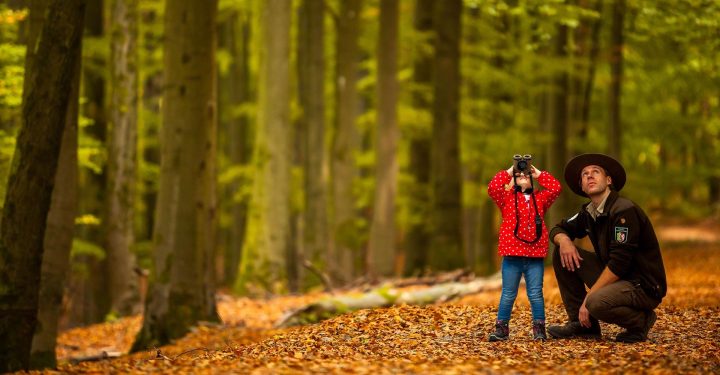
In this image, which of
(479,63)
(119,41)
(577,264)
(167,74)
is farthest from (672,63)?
(577,264)

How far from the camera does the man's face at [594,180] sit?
8.39m

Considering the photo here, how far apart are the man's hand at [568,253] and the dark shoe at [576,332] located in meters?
0.53

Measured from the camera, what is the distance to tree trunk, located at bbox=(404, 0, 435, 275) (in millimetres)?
21203

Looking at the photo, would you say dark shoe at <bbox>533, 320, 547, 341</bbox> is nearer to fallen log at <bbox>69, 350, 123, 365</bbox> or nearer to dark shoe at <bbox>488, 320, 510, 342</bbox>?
dark shoe at <bbox>488, 320, 510, 342</bbox>

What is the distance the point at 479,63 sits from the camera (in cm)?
2491

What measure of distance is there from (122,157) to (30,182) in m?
10.3

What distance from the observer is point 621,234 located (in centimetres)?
816

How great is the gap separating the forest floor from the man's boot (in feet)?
0.37

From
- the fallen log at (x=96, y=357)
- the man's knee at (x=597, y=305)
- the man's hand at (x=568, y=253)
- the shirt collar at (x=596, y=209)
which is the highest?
the shirt collar at (x=596, y=209)

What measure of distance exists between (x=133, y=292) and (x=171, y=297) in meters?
6.23

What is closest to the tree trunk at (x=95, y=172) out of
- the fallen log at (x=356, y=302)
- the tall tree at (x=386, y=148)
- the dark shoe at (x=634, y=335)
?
the tall tree at (x=386, y=148)

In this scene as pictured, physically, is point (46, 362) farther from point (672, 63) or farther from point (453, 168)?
point (672, 63)

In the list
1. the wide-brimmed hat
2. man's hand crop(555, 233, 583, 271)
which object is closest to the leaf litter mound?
man's hand crop(555, 233, 583, 271)

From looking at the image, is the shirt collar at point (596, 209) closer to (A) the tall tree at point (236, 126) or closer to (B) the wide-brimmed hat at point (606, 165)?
(B) the wide-brimmed hat at point (606, 165)
